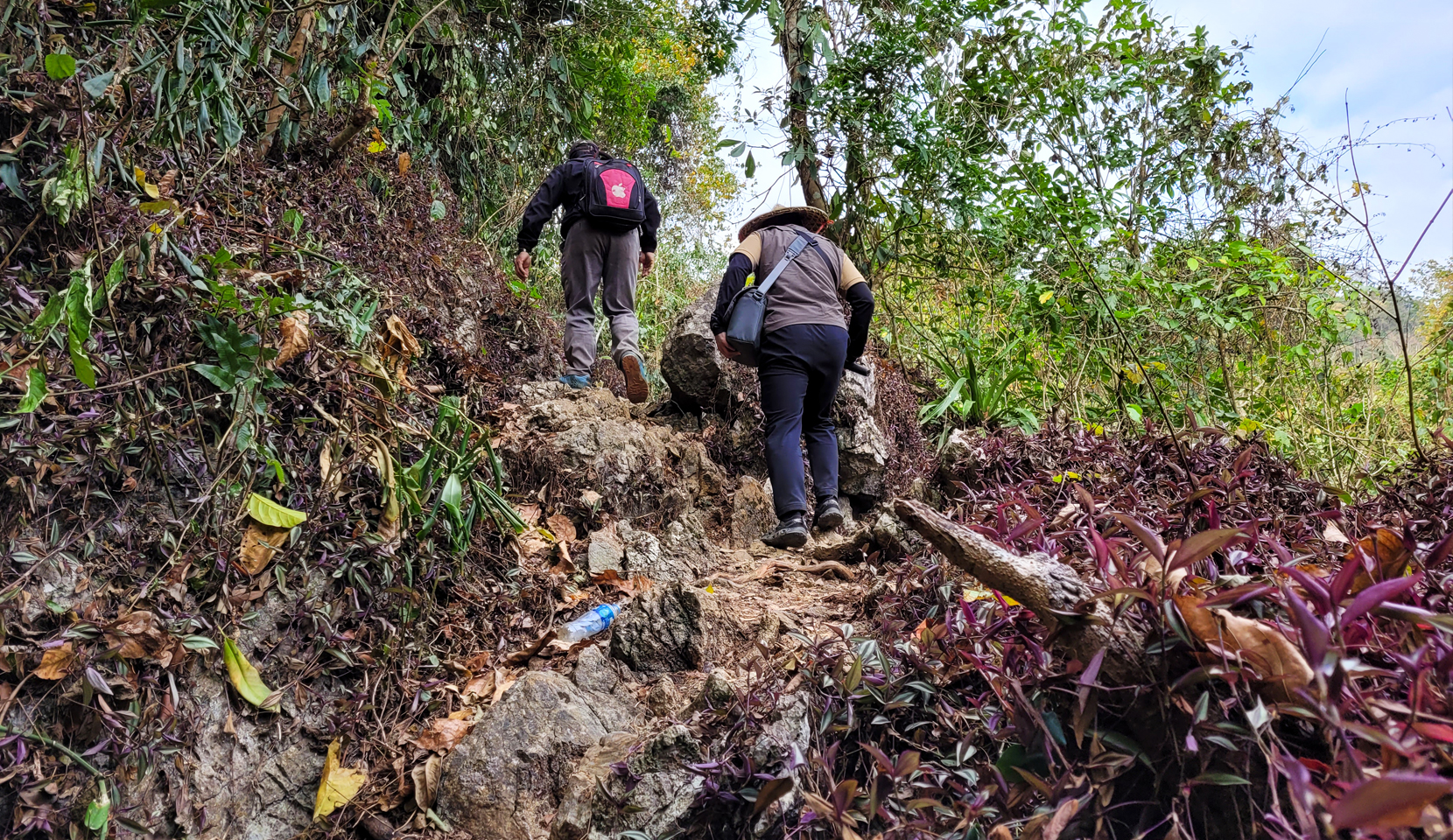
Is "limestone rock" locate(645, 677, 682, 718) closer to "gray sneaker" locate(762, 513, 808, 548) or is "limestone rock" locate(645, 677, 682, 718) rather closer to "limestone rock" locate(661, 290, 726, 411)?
"gray sneaker" locate(762, 513, 808, 548)

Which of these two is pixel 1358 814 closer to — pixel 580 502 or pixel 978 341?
pixel 580 502

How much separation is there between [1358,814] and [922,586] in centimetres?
125

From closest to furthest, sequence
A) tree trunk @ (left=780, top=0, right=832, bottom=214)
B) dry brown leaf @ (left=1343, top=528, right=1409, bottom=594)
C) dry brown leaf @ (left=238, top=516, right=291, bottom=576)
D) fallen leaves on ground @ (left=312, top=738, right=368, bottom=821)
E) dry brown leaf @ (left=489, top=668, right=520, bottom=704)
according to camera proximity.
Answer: dry brown leaf @ (left=1343, top=528, right=1409, bottom=594), fallen leaves on ground @ (left=312, top=738, right=368, bottom=821), dry brown leaf @ (left=238, top=516, right=291, bottom=576), dry brown leaf @ (left=489, top=668, right=520, bottom=704), tree trunk @ (left=780, top=0, right=832, bottom=214)

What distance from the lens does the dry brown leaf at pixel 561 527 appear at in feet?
11.3

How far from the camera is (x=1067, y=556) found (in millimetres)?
1662

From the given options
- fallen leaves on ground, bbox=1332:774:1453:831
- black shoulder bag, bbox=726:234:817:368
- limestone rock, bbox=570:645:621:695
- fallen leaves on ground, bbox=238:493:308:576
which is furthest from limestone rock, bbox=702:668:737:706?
black shoulder bag, bbox=726:234:817:368

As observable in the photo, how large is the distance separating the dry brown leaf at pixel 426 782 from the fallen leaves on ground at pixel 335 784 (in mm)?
153

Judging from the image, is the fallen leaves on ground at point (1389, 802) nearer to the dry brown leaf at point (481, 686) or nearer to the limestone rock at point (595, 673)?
the limestone rock at point (595, 673)

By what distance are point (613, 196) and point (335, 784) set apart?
3997 mm

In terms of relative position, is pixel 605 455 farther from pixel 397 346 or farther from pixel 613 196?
pixel 613 196

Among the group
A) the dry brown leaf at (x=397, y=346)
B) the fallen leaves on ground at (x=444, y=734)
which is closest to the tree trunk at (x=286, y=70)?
the dry brown leaf at (x=397, y=346)

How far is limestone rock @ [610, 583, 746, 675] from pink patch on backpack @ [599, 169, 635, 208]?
3449 millimetres

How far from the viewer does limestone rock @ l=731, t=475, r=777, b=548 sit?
4.32m

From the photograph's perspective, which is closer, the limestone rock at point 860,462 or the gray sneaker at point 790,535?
the gray sneaker at point 790,535
